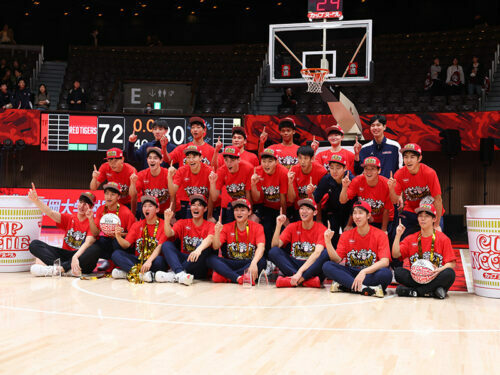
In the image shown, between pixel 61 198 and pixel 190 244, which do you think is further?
pixel 61 198

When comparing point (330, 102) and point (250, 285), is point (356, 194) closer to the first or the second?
point (250, 285)

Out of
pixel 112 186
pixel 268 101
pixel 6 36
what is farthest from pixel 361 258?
pixel 6 36

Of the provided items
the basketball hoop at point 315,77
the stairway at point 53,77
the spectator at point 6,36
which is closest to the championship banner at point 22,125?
the stairway at point 53,77

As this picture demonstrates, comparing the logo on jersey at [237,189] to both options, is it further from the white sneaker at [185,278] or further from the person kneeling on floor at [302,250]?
the white sneaker at [185,278]

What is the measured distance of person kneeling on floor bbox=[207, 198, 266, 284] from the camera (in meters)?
7.23

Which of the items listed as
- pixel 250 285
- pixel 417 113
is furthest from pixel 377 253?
pixel 417 113

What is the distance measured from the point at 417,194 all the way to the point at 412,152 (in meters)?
0.54

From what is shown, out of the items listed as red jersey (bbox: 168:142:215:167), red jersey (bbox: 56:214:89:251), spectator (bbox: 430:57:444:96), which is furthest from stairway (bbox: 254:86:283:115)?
red jersey (bbox: 56:214:89:251)

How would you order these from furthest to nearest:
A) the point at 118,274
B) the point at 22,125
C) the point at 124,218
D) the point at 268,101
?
the point at 268,101, the point at 22,125, the point at 124,218, the point at 118,274

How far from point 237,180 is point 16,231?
3.10m

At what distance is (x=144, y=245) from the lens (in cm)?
752

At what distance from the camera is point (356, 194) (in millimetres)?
7438

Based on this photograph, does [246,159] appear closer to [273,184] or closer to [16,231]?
[273,184]

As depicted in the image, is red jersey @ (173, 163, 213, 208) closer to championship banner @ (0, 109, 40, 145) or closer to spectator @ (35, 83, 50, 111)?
championship banner @ (0, 109, 40, 145)
